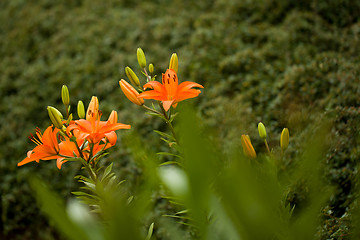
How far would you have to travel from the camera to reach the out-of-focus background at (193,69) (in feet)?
7.11

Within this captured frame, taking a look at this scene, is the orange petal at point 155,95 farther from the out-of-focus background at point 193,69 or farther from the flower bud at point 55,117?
the out-of-focus background at point 193,69

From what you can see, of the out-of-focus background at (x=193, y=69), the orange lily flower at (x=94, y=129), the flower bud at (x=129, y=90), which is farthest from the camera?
the out-of-focus background at (x=193, y=69)

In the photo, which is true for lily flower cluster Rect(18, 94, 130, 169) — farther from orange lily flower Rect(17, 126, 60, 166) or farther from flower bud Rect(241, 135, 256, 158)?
flower bud Rect(241, 135, 256, 158)

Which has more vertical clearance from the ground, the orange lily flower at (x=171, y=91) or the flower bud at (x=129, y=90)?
the flower bud at (x=129, y=90)

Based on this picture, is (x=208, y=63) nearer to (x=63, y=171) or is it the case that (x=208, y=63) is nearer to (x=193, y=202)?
(x=63, y=171)

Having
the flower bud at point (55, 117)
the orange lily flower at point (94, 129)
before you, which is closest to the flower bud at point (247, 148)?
the orange lily flower at point (94, 129)

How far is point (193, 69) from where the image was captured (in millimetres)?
2947

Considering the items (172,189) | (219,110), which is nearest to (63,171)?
(219,110)

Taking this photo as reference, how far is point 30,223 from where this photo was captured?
8.84 feet

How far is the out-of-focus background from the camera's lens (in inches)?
85.4

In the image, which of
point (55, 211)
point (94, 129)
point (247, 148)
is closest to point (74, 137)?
point (94, 129)

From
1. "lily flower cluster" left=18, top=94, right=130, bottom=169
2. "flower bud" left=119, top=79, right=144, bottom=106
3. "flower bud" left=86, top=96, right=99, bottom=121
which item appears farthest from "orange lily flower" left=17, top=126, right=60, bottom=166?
"flower bud" left=119, top=79, right=144, bottom=106

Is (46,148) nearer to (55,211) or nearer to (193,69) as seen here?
(55,211)

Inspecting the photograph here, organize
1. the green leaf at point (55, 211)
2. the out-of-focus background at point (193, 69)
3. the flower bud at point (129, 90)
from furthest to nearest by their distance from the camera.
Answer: the out-of-focus background at point (193, 69), the flower bud at point (129, 90), the green leaf at point (55, 211)
